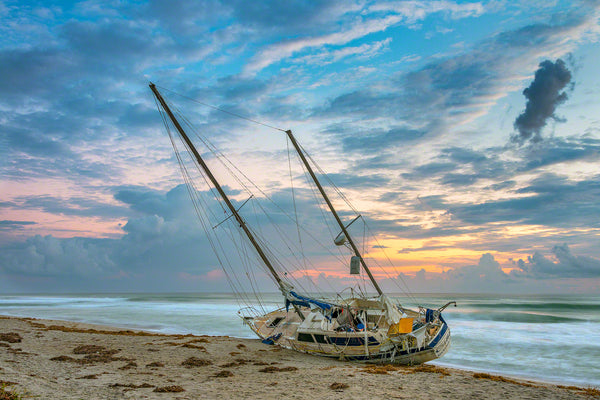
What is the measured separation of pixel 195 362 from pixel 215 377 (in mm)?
3241

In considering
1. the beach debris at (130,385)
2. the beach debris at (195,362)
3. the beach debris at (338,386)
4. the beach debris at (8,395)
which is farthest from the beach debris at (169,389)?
the beach debris at (338,386)

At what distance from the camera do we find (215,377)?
1698 cm

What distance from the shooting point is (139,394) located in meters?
13.4

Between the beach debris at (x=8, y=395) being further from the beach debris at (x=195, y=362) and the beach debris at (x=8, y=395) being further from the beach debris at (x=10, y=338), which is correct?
the beach debris at (x=10, y=338)

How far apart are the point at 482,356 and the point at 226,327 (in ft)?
103

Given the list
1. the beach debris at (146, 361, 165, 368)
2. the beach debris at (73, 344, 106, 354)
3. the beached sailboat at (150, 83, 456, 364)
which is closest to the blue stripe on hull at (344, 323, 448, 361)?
the beached sailboat at (150, 83, 456, 364)

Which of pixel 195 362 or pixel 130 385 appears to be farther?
pixel 195 362

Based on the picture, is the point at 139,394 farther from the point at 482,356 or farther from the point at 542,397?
the point at 482,356

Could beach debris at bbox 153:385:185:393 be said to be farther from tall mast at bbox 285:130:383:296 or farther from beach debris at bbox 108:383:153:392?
tall mast at bbox 285:130:383:296

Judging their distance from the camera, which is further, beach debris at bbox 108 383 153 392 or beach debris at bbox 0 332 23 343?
beach debris at bbox 0 332 23 343

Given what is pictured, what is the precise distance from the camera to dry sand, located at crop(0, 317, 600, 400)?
45.4 ft

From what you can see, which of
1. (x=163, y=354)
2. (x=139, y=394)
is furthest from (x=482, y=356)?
(x=139, y=394)

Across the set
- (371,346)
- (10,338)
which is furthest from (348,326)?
(10,338)

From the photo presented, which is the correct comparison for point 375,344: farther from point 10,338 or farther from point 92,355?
point 10,338
